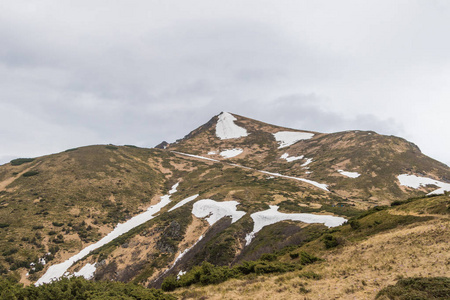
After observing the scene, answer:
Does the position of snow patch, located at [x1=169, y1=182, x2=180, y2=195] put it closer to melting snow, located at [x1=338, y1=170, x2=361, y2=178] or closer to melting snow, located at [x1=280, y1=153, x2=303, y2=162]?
melting snow, located at [x1=280, y1=153, x2=303, y2=162]

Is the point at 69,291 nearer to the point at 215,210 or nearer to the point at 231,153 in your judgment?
the point at 215,210

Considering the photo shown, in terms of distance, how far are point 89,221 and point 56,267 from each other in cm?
1347

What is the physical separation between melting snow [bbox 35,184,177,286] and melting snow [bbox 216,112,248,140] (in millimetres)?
84521

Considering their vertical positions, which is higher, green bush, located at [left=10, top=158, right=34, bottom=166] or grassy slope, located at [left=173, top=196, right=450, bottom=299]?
green bush, located at [left=10, top=158, right=34, bottom=166]

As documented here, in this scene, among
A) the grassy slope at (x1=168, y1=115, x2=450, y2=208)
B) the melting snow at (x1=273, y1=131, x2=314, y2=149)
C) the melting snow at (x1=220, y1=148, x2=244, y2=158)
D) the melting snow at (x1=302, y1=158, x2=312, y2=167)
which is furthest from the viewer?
the melting snow at (x1=273, y1=131, x2=314, y2=149)

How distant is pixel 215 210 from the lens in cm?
4425

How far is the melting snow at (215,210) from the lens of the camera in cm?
4116

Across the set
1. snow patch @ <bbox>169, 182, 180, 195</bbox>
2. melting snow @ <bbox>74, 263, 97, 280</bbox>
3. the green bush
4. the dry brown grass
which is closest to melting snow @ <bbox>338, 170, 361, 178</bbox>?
snow patch @ <bbox>169, 182, 180, 195</bbox>

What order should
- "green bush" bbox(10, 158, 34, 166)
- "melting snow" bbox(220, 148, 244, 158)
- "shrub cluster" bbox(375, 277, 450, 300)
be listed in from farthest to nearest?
1. "melting snow" bbox(220, 148, 244, 158)
2. "green bush" bbox(10, 158, 34, 166)
3. "shrub cluster" bbox(375, 277, 450, 300)

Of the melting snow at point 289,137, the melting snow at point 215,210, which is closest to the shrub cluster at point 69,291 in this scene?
the melting snow at point 215,210

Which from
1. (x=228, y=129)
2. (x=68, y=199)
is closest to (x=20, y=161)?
(x=68, y=199)

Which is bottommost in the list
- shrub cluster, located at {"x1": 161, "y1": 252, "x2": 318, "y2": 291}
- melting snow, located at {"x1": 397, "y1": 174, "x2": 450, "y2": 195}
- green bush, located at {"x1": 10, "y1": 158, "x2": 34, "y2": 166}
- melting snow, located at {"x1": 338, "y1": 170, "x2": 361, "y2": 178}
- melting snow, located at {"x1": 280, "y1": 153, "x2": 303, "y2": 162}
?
shrub cluster, located at {"x1": 161, "y1": 252, "x2": 318, "y2": 291}

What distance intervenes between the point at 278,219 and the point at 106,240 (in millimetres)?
34347

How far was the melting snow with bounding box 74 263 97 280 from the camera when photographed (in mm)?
32438
